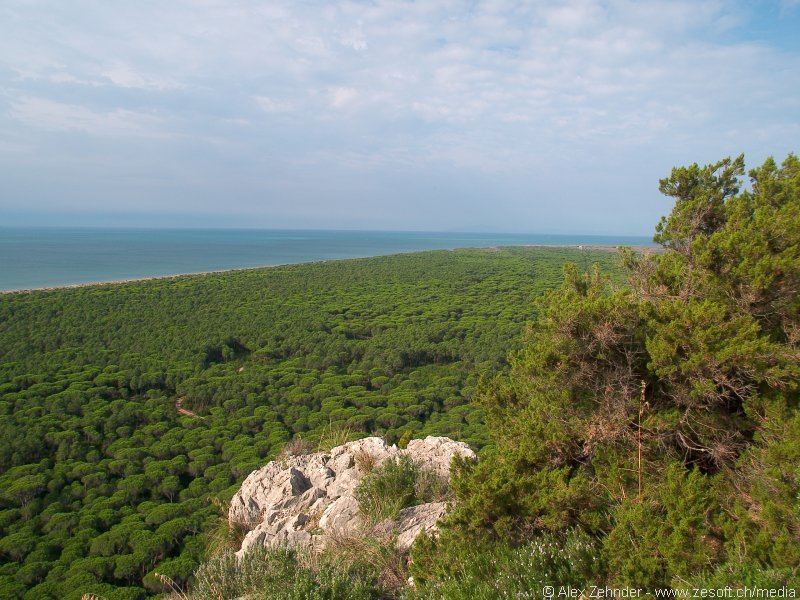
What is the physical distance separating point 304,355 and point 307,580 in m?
25.0

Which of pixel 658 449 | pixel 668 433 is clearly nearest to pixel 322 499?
pixel 658 449

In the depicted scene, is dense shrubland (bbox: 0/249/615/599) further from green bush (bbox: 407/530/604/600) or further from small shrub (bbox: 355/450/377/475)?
green bush (bbox: 407/530/604/600)

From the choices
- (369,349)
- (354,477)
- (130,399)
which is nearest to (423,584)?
(354,477)

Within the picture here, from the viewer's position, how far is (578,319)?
493cm

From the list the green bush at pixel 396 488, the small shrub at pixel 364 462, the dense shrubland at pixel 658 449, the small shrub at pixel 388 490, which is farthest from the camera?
the small shrub at pixel 364 462

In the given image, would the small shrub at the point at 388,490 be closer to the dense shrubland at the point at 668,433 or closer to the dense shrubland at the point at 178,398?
the dense shrubland at the point at 668,433

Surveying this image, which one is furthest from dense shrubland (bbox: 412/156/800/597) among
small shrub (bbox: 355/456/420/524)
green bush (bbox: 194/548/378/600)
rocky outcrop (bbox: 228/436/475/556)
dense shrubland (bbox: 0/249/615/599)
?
dense shrubland (bbox: 0/249/615/599)

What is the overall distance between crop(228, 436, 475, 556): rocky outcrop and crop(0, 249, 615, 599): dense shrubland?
3.18ft

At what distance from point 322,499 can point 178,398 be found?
59.5 feet

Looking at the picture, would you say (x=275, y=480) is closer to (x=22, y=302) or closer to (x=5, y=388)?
(x=5, y=388)

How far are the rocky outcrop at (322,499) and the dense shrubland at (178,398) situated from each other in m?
0.97

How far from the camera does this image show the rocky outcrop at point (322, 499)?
234 inches

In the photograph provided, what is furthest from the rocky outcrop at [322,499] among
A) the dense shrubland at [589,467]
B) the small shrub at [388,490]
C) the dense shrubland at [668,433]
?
the dense shrubland at [668,433]

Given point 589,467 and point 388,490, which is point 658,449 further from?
point 388,490
